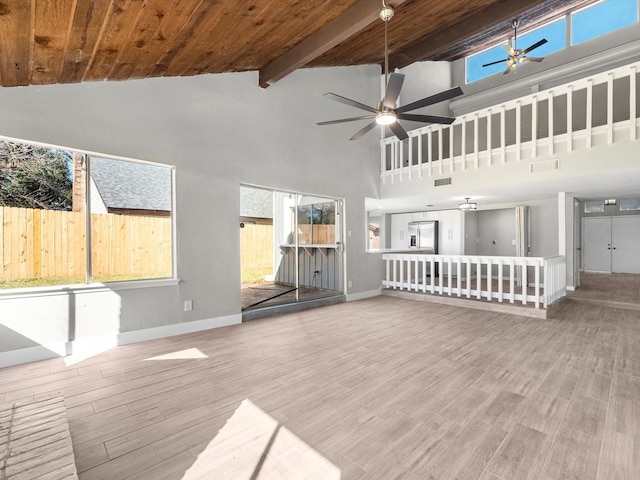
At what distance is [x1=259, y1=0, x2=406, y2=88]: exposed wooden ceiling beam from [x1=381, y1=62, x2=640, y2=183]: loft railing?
3045 millimetres

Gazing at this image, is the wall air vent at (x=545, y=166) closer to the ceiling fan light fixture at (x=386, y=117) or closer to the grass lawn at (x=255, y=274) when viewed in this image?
the ceiling fan light fixture at (x=386, y=117)

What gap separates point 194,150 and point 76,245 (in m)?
1.84

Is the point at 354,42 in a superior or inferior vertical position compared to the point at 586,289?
superior

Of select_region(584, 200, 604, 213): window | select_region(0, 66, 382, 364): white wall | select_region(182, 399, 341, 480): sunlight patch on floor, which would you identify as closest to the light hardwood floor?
select_region(182, 399, 341, 480): sunlight patch on floor

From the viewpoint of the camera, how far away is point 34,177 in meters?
3.21

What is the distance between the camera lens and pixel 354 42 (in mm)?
5480

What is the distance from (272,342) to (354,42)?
212 inches

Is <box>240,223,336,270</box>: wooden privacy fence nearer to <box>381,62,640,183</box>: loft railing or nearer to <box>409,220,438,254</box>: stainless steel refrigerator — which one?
<box>381,62,640,183</box>: loft railing

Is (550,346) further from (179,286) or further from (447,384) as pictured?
(179,286)

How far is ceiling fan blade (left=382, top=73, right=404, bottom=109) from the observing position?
3.03m

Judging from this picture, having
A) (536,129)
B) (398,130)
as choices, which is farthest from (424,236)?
(398,130)

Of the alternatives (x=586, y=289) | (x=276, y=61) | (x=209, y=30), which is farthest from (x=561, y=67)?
(x=209, y=30)

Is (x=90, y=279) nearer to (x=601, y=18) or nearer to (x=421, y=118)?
(x=421, y=118)

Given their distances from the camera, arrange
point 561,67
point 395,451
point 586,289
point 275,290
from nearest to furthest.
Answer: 1. point 395,451
2. point 275,290
3. point 586,289
4. point 561,67
